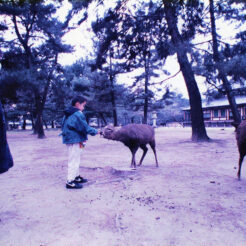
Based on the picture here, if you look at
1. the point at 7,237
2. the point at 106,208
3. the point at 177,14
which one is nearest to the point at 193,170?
the point at 106,208

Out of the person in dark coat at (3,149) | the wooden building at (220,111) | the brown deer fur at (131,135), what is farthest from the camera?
the wooden building at (220,111)

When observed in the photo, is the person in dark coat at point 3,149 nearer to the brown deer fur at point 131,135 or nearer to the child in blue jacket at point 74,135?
the child in blue jacket at point 74,135

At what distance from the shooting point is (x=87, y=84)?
1123 inches

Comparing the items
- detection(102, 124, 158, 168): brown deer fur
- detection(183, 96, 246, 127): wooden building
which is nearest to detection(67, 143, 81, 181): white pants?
detection(102, 124, 158, 168): brown deer fur

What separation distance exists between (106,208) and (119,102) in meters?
26.2

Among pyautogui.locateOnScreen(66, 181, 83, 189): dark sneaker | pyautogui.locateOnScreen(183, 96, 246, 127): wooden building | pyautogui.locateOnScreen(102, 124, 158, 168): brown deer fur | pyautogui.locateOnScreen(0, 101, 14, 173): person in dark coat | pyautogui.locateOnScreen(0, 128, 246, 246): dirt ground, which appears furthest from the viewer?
pyautogui.locateOnScreen(183, 96, 246, 127): wooden building

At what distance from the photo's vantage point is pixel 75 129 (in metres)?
4.04

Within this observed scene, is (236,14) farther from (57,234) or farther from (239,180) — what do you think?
(57,234)

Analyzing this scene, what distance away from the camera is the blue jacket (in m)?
3.99

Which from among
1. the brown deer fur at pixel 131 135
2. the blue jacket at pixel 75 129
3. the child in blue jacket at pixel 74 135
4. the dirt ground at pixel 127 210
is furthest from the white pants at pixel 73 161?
the brown deer fur at pixel 131 135

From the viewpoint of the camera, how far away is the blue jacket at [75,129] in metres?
3.99

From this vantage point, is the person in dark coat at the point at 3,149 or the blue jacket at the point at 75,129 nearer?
the person in dark coat at the point at 3,149

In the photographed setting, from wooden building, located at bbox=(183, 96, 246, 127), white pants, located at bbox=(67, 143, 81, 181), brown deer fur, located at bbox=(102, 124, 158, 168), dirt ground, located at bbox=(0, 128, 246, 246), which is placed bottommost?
dirt ground, located at bbox=(0, 128, 246, 246)

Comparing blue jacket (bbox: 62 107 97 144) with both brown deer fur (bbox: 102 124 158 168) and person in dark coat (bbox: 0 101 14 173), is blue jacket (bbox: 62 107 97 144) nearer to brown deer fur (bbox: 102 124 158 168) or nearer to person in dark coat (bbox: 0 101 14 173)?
brown deer fur (bbox: 102 124 158 168)
